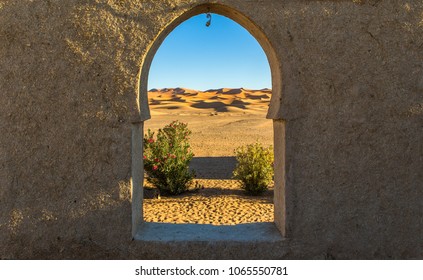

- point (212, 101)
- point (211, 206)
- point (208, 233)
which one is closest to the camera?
point (208, 233)

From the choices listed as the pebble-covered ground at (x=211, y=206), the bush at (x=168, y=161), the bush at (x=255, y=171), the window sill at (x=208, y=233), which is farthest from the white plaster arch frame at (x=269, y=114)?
the bush at (x=255, y=171)

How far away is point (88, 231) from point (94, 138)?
37.4 inches

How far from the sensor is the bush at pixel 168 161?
9859 mm

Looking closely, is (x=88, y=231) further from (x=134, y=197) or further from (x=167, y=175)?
(x=167, y=175)

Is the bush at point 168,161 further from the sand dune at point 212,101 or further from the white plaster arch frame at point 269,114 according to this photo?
the sand dune at point 212,101

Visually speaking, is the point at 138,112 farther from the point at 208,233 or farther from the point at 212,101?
the point at 212,101

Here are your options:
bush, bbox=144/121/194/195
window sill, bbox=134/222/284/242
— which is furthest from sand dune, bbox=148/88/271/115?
window sill, bbox=134/222/284/242

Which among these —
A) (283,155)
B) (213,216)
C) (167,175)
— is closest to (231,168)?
(167,175)

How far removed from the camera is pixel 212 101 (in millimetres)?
71312

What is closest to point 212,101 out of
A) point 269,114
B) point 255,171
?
point 255,171

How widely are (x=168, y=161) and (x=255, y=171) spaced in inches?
86.0

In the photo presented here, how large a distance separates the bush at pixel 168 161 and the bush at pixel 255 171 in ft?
4.49

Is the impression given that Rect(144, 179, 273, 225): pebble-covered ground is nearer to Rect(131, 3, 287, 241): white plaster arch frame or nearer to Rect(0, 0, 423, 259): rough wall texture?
A: Rect(131, 3, 287, 241): white plaster arch frame

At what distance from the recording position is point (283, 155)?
4207mm
